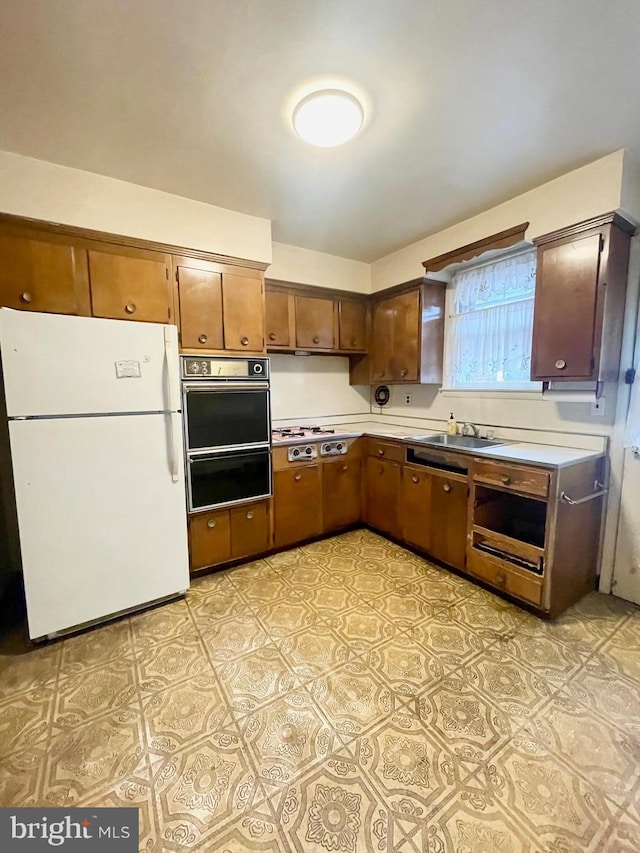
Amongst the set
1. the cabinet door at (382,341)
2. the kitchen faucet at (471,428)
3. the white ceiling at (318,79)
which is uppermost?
the white ceiling at (318,79)

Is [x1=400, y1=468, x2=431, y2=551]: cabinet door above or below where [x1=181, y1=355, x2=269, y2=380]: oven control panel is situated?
below

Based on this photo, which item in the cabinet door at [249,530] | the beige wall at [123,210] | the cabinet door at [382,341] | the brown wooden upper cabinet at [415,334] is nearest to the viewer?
the beige wall at [123,210]

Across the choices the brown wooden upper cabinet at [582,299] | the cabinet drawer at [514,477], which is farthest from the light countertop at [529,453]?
the brown wooden upper cabinet at [582,299]

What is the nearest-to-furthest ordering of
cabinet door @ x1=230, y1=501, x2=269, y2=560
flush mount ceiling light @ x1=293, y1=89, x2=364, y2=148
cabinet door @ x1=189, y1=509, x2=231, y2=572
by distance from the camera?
flush mount ceiling light @ x1=293, y1=89, x2=364, y2=148, cabinet door @ x1=189, y1=509, x2=231, y2=572, cabinet door @ x1=230, y1=501, x2=269, y2=560

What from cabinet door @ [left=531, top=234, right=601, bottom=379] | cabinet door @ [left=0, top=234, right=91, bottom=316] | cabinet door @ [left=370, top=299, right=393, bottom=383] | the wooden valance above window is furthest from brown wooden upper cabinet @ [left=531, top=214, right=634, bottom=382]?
cabinet door @ [left=0, top=234, right=91, bottom=316]

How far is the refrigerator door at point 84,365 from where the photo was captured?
1762 mm

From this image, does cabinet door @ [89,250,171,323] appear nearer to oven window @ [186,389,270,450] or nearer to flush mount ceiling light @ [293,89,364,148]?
oven window @ [186,389,270,450]

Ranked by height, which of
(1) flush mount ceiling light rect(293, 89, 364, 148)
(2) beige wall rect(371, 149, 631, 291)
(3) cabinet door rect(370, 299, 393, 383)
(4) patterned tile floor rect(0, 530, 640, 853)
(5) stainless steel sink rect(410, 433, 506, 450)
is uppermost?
(1) flush mount ceiling light rect(293, 89, 364, 148)

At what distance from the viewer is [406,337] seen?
3.28m

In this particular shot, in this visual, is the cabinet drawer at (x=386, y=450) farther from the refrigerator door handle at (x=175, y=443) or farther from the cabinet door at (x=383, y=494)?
the refrigerator door handle at (x=175, y=443)

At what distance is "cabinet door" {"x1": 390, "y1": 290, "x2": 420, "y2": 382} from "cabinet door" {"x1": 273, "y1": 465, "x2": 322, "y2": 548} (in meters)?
1.21

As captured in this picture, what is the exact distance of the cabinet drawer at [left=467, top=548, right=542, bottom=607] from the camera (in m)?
2.11

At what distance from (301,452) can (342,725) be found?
1.84m

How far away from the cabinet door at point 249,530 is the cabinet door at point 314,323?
1491 mm
